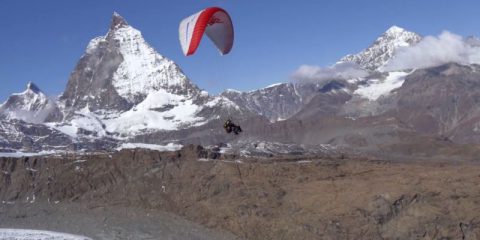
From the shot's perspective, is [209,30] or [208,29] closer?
[209,30]

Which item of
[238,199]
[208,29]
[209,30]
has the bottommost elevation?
[238,199]

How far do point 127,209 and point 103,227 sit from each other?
2046 cm

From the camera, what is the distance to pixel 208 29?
258 feet

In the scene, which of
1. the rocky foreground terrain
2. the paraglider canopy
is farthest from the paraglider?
the rocky foreground terrain

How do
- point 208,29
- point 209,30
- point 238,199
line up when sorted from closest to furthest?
1. point 209,30
2. point 208,29
3. point 238,199

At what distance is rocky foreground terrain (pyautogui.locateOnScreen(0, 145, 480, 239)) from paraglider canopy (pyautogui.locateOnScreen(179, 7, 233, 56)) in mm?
50564

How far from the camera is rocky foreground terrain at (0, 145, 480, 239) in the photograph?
384 ft

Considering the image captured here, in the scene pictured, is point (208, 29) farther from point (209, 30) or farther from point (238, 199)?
point (238, 199)

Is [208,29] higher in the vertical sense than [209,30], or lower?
higher

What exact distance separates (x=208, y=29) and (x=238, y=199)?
7159 centimetres

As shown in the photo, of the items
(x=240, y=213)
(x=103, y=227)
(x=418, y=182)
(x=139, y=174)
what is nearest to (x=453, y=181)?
(x=418, y=182)

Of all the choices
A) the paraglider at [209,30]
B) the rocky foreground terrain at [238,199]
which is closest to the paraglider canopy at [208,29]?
the paraglider at [209,30]

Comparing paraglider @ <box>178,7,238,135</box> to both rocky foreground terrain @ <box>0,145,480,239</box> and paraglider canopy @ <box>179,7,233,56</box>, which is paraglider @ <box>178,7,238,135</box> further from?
rocky foreground terrain @ <box>0,145,480,239</box>

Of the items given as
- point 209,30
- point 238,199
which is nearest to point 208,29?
point 209,30
